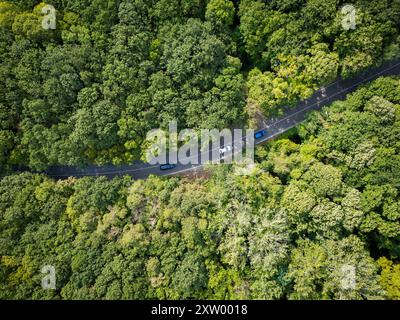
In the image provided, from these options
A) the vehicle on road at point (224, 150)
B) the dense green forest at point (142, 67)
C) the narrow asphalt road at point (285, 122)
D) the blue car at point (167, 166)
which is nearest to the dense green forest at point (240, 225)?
the vehicle on road at point (224, 150)

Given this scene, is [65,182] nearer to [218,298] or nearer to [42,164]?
[42,164]

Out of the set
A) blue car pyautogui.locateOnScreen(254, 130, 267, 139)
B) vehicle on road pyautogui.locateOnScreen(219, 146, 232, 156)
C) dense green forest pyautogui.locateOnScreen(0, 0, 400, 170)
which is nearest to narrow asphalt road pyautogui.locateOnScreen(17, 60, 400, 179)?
blue car pyautogui.locateOnScreen(254, 130, 267, 139)

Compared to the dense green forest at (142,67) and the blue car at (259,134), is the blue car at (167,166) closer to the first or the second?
the dense green forest at (142,67)

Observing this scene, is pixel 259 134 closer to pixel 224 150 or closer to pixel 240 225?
pixel 224 150

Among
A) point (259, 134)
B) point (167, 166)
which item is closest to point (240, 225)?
point (259, 134)
